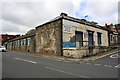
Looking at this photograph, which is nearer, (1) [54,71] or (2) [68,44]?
(1) [54,71]

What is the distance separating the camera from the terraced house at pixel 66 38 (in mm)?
14908

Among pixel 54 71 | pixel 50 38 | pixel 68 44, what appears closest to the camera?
pixel 54 71

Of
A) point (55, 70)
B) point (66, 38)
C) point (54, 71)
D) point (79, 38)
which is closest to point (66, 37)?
point (66, 38)

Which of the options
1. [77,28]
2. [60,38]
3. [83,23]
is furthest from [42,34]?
[83,23]

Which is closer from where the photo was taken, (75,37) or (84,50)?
(84,50)

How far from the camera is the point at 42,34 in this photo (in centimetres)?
2103

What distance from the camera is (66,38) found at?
16.8 m

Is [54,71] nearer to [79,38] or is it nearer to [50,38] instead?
[50,38]

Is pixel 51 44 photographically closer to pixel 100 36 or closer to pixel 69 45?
pixel 69 45

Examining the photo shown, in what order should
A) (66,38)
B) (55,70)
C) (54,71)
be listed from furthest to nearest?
(66,38)
(55,70)
(54,71)

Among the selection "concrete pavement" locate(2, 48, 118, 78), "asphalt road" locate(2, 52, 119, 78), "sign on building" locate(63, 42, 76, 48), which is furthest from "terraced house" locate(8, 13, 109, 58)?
"asphalt road" locate(2, 52, 119, 78)

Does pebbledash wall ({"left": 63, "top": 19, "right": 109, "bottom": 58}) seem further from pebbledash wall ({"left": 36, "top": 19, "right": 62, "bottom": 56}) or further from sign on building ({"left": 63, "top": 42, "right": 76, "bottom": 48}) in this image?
pebbledash wall ({"left": 36, "top": 19, "right": 62, "bottom": 56})

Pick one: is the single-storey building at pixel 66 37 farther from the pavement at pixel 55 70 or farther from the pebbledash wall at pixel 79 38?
the pavement at pixel 55 70

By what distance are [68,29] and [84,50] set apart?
4703 mm
